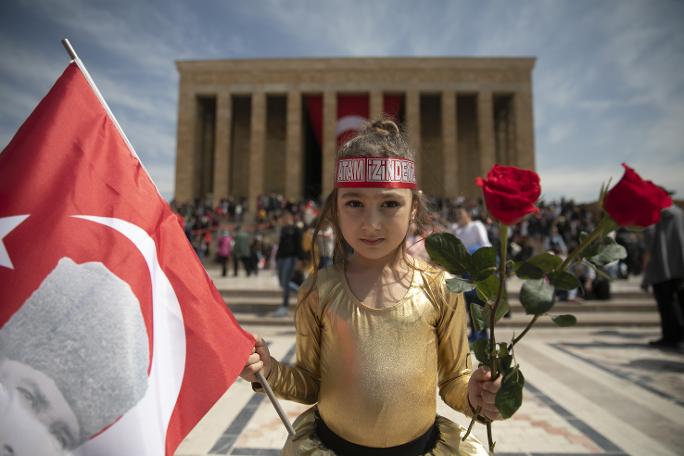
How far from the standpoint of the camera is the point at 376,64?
2577cm

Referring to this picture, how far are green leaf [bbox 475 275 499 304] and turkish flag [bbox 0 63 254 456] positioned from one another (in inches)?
30.9

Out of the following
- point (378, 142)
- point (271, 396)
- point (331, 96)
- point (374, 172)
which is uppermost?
point (331, 96)

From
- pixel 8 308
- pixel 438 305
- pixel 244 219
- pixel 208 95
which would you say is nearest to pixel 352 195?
pixel 438 305

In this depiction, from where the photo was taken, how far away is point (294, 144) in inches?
1037

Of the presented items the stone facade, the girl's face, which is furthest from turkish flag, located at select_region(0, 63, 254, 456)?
the stone facade

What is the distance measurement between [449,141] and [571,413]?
24.7m

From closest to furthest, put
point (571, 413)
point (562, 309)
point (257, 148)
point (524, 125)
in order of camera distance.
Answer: point (571, 413) < point (562, 309) < point (524, 125) < point (257, 148)

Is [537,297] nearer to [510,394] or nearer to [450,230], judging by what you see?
[510,394]

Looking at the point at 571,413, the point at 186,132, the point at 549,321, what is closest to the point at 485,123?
the point at 186,132

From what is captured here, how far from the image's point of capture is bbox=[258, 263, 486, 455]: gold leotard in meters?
1.21

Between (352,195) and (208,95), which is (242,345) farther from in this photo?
(208,95)

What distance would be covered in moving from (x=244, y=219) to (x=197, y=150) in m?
8.86

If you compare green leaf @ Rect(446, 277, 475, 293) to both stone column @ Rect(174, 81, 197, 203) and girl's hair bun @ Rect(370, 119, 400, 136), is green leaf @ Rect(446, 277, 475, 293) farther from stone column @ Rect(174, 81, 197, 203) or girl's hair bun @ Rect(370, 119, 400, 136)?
stone column @ Rect(174, 81, 197, 203)

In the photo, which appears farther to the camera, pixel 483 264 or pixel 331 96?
pixel 331 96
